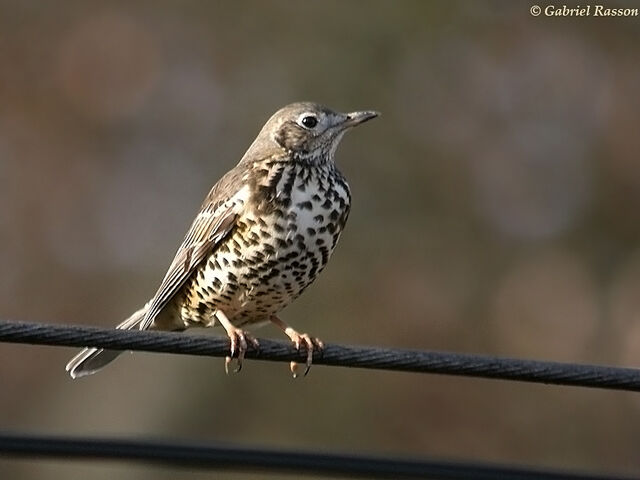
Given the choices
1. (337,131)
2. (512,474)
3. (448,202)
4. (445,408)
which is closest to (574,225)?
(448,202)

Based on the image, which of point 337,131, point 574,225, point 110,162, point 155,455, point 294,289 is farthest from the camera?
point 110,162

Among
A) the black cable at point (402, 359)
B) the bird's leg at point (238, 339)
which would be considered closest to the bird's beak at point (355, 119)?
the bird's leg at point (238, 339)

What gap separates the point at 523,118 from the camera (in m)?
18.7

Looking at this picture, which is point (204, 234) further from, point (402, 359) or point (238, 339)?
point (402, 359)

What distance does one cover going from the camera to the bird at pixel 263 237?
299 inches

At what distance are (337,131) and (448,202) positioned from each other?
944 centimetres

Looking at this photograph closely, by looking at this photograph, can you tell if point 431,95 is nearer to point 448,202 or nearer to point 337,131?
point 448,202

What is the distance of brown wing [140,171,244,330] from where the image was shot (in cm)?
778

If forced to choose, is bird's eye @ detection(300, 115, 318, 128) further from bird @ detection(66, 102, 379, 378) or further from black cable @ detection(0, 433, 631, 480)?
black cable @ detection(0, 433, 631, 480)

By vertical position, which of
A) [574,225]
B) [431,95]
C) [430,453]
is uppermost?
[431,95]

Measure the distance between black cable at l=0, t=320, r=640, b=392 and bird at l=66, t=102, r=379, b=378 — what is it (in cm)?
151

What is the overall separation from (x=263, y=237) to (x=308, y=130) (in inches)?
37.7

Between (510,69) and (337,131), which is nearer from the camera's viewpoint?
(337,131)

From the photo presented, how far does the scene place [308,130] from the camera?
8.35 m
